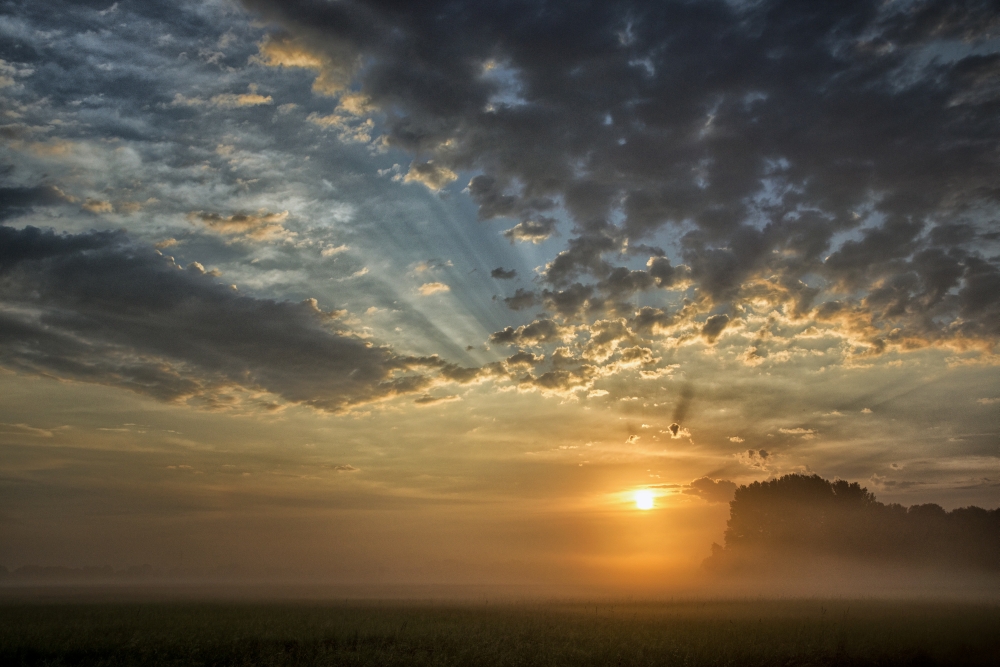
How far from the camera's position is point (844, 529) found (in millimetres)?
122438

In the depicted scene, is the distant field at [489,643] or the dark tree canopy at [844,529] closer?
the distant field at [489,643]

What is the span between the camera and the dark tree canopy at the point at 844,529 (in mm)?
117062

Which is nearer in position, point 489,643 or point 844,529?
point 489,643

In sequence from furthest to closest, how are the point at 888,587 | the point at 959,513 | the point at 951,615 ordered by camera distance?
1. the point at 959,513
2. the point at 888,587
3. the point at 951,615

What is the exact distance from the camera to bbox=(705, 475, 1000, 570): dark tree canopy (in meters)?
117

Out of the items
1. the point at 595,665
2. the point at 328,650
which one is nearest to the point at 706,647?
the point at 595,665

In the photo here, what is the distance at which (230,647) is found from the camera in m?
27.5

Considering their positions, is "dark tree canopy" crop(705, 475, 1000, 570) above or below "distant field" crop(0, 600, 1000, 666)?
above

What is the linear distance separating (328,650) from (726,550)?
131 meters

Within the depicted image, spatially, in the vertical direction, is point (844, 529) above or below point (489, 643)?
Answer: above

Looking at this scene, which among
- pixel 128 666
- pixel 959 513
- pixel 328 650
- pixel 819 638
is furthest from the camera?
pixel 959 513

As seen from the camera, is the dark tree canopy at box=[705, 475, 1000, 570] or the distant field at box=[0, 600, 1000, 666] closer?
the distant field at box=[0, 600, 1000, 666]

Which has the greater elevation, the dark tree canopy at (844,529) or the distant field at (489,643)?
the dark tree canopy at (844,529)

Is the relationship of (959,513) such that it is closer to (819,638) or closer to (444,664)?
(819,638)
